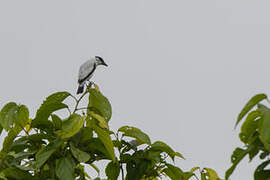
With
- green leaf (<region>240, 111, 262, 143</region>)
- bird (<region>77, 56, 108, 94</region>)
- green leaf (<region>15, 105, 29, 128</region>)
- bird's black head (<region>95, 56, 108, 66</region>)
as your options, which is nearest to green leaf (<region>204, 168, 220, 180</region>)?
green leaf (<region>240, 111, 262, 143</region>)

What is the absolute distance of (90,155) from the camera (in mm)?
3689

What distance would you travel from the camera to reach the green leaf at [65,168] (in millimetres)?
3328

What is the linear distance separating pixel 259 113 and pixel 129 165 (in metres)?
1.08

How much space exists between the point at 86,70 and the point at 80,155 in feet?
22.3

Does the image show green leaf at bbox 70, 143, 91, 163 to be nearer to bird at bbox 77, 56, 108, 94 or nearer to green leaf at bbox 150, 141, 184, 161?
green leaf at bbox 150, 141, 184, 161

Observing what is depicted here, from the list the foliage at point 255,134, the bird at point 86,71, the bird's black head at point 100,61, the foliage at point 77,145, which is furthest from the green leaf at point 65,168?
the bird's black head at point 100,61

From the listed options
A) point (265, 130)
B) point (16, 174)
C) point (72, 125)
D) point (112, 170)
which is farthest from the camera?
point (112, 170)

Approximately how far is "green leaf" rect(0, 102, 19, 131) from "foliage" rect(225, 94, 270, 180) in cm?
144

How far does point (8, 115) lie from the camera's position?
3.70 m

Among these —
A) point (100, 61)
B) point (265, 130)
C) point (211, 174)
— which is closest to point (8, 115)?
point (211, 174)

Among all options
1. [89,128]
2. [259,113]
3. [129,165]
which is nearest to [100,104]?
[89,128]

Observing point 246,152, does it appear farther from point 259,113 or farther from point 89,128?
point 89,128

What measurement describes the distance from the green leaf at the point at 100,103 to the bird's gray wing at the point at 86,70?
241 inches

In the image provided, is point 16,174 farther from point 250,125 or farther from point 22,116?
point 250,125
